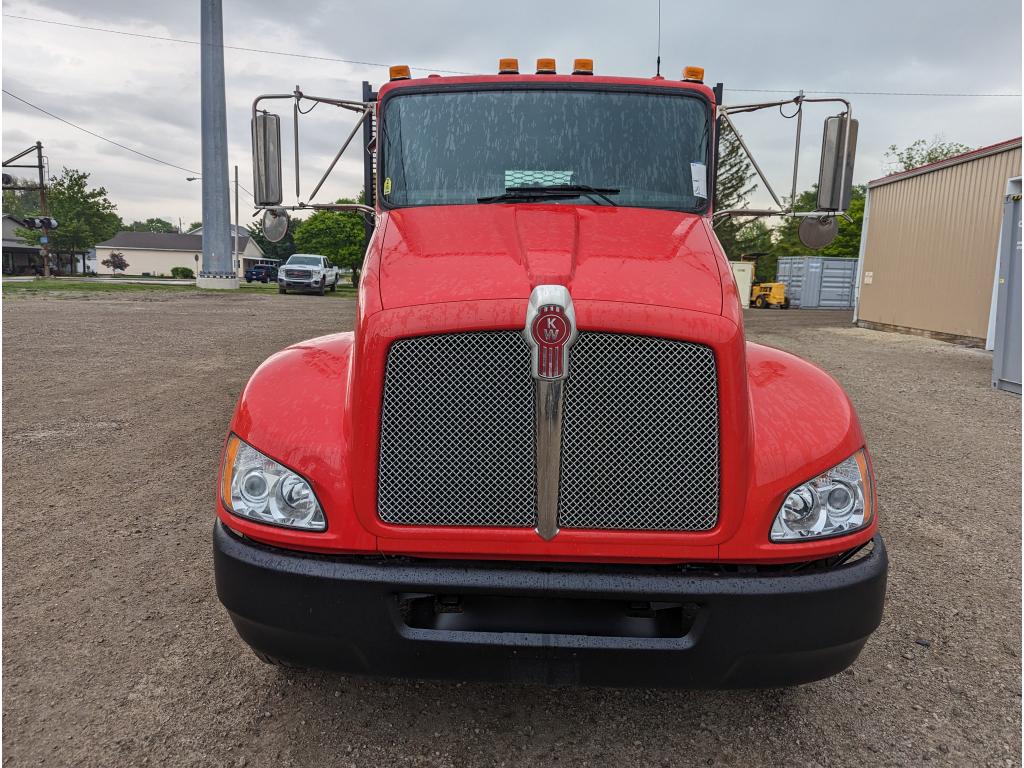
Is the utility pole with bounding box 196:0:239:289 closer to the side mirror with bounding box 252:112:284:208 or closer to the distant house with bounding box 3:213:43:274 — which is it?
the side mirror with bounding box 252:112:284:208

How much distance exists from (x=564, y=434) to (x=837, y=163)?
8.41 ft

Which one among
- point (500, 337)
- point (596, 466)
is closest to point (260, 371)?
point (500, 337)

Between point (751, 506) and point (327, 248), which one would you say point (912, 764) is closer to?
point (751, 506)

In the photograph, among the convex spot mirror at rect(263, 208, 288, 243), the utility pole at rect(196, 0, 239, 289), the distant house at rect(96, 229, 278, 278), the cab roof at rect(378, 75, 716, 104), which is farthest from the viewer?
the distant house at rect(96, 229, 278, 278)

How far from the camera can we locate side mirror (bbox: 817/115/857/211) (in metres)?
3.61

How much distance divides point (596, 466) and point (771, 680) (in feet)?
2.64

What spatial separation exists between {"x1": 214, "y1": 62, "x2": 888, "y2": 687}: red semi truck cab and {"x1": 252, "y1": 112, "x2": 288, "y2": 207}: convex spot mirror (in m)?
1.96

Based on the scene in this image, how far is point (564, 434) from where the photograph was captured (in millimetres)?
2018

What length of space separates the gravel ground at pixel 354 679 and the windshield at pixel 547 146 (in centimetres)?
209

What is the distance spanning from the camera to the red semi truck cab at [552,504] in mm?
1966

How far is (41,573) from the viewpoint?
11.4 feet

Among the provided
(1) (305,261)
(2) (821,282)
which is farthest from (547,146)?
(2) (821,282)

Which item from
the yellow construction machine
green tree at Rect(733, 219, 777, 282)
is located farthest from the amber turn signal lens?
green tree at Rect(733, 219, 777, 282)

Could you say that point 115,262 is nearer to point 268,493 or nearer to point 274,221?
point 274,221
